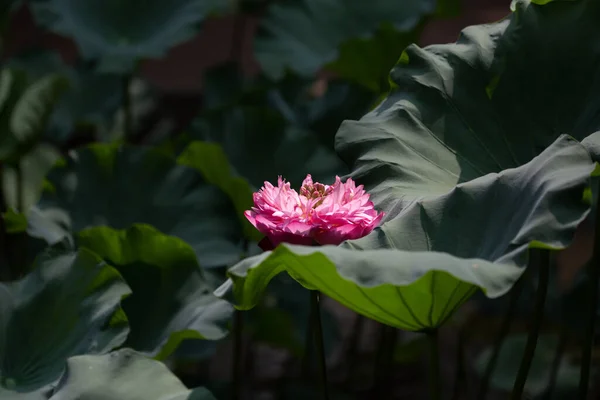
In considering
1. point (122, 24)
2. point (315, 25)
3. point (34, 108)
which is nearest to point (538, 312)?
point (34, 108)

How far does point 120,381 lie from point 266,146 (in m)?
0.78

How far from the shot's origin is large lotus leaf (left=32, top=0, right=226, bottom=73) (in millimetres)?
1914

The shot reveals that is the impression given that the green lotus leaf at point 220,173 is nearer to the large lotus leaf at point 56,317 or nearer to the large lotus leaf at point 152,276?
the large lotus leaf at point 152,276

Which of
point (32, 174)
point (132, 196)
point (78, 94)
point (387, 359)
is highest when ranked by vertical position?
point (132, 196)

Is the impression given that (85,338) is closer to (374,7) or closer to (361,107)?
(361,107)

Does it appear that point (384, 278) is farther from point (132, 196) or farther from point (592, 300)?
point (132, 196)

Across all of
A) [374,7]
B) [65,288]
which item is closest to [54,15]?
[374,7]

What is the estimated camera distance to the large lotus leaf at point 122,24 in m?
1.91

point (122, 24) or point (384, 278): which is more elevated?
point (384, 278)

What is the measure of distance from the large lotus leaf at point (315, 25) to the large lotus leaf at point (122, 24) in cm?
16

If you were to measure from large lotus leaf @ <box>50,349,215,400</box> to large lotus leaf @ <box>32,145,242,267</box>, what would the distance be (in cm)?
49

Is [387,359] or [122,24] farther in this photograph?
[122,24]

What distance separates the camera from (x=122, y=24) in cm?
213

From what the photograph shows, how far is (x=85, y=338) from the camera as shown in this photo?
1.11m
